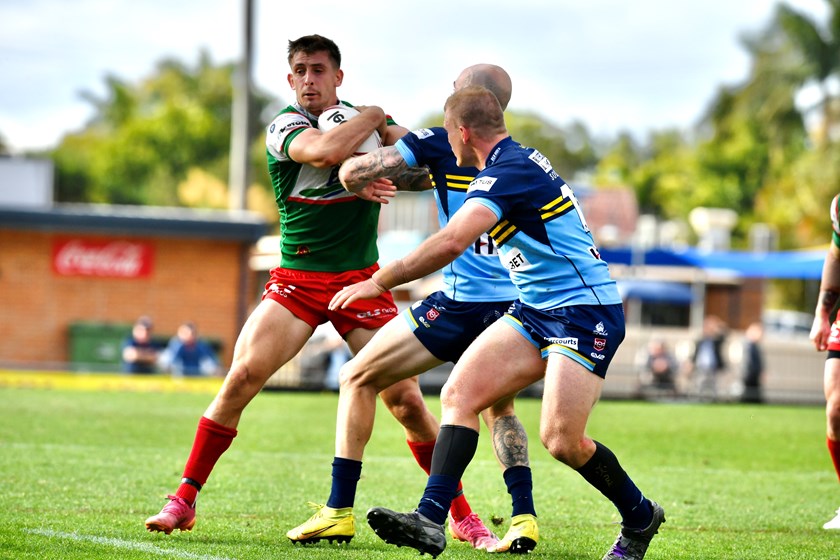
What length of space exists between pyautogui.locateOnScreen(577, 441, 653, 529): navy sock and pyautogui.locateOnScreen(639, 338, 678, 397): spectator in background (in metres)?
21.2

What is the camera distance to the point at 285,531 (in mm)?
6840

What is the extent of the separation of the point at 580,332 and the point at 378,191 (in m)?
1.40

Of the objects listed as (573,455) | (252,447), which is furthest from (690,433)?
(573,455)

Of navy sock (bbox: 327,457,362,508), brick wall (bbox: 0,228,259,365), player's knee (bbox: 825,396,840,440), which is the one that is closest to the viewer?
navy sock (bbox: 327,457,362,508)

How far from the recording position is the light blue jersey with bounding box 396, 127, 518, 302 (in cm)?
641

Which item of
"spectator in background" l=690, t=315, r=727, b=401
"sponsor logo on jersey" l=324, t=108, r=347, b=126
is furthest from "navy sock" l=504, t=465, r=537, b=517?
"spectator in background" l=690, t=315, r=727, b=401

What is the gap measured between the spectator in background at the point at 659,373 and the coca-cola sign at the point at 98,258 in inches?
454

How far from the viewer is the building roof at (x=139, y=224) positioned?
90.5 feet

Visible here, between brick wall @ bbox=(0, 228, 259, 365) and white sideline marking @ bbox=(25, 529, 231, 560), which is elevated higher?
white sideline marking @ bbox=(25, 529, 231, 560)

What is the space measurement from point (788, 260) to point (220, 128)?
68382mm

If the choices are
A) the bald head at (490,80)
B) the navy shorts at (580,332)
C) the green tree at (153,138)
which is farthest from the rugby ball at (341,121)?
the green tree at (153,138)

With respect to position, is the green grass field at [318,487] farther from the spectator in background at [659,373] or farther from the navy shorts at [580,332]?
the spectator in background at [659,373]

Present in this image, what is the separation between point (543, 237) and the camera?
19.1ft

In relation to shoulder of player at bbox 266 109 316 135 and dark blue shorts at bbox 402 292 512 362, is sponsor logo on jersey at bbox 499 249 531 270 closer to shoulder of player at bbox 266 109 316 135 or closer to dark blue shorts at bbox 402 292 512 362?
dark blue shorts at bbox 402 292 512 362
